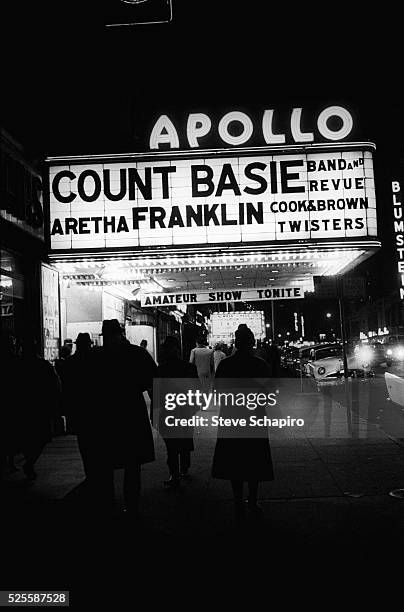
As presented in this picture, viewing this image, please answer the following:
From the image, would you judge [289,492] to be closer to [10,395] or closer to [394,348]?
[10,395]

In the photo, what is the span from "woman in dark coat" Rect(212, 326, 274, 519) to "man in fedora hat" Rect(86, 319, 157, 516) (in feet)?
2.61

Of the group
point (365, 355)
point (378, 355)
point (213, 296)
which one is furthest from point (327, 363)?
point (378, 355)

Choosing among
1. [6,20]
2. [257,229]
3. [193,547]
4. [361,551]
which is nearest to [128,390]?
[193,547]

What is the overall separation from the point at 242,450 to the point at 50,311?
744cm

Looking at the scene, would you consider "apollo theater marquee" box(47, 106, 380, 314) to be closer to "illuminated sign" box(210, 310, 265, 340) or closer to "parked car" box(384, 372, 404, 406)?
"parked car" box(384, 372, 404, 406)

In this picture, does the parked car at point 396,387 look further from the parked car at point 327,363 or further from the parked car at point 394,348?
the parked car at point 394,348

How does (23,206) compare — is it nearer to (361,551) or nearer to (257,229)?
(257,229)

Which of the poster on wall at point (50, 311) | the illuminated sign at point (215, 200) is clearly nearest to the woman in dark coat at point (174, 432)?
the illuminated sign at point (215, 200)

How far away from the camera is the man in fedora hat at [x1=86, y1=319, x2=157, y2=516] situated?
20.8 feet

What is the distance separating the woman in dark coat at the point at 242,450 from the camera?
6.54 meters

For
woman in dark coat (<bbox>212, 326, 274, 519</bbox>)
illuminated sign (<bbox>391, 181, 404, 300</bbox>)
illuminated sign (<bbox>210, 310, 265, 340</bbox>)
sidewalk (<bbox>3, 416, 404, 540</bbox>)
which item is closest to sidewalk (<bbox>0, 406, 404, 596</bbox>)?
sidewalk (<bbox>3, 416, 404, 540</bbox>)

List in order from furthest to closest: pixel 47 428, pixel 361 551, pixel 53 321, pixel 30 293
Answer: pixel 53 321
pixel 30 293
pixel 47 428
pixel 361 551

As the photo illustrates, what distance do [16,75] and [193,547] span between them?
9421 millimetres

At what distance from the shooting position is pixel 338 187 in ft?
35.6
